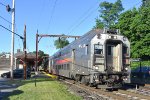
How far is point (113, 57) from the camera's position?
24016 millimetres

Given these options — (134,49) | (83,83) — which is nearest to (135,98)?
(83,83)

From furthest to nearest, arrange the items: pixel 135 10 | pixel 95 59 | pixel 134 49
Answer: pixel 135 10, pixel 134 49, pixel 95 59

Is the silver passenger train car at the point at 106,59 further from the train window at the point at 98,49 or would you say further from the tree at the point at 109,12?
the tree at the point at 109,12

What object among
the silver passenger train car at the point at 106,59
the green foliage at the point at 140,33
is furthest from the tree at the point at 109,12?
the silver passenger train car at the point at 106,59

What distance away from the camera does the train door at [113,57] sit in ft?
78.0

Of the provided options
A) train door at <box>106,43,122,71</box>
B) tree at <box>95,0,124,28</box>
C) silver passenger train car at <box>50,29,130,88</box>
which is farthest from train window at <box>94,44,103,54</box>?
tree at <box>95,0,124,28</box>

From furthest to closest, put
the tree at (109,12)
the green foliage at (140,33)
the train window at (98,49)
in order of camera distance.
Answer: the tree at (109,12)
the green foliage at (140,33)
the train window at (98,49)

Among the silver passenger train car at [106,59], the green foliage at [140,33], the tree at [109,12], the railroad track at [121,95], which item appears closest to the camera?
the railroad track at [121,95]

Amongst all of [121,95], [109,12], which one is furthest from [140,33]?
[121,95]

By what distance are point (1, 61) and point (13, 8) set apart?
5927 cm

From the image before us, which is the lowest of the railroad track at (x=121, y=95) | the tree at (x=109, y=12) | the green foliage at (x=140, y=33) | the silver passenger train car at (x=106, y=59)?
the railroad track at (x=121, y=95)

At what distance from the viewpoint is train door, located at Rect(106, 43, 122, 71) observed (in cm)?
2378

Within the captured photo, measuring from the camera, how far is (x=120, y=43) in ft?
78.3

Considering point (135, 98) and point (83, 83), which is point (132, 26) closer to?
point (83, 83)
